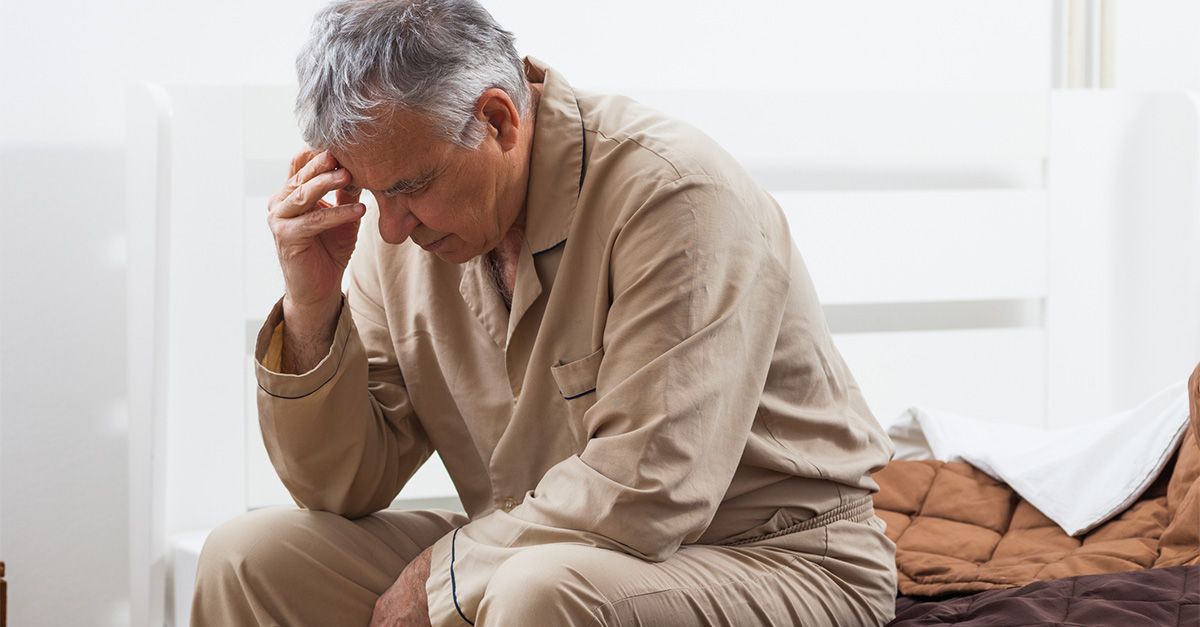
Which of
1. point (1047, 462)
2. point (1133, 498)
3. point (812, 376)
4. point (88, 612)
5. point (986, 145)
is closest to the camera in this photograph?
point (812, 376)

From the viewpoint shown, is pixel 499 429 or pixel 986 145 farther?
pixel 986 145

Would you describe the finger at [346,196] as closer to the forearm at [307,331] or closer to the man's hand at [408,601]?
the forearm at [307,331]

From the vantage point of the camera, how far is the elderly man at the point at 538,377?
120 centimetres

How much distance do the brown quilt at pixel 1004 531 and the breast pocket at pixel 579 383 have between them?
2.09ft

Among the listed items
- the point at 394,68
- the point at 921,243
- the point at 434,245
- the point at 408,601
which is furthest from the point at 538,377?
the point at 921,243

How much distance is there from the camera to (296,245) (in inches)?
56.0

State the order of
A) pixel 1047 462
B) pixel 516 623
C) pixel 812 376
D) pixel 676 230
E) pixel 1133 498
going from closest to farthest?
pixel 516 623 → pixel 676 230 → pixel 812 376 → pixel 1133 498 → pixel 1047 462

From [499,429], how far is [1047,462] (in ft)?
3.33

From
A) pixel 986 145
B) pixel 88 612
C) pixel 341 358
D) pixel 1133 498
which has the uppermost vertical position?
pixel 986 145

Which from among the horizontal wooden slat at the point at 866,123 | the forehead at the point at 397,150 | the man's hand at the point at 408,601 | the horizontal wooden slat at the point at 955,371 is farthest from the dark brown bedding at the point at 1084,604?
the horizontal wooden slat at the point at 866,123

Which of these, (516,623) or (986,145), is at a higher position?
(986,145)

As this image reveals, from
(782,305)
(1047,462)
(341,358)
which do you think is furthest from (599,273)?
(1047,462)

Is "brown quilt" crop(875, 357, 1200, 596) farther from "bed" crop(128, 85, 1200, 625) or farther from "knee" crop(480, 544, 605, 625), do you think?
"knee" crop(480, 544, 605, 625)

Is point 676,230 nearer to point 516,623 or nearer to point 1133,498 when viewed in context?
point 516,623
